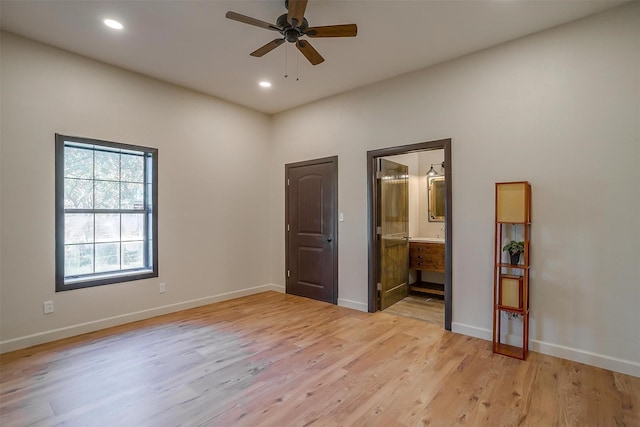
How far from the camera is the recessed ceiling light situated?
2.82 metres

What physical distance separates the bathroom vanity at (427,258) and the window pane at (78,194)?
178 inches

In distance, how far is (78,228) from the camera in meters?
3.48

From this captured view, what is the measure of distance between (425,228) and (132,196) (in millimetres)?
4688

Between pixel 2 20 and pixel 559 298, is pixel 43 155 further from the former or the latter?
pixel 559 298

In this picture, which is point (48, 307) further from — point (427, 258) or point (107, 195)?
point (427, 258)

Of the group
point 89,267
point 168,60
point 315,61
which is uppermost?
point 168,60

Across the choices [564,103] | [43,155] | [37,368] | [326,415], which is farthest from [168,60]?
[564,103]

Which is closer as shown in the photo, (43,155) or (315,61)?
(315,61)

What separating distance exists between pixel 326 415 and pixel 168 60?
12.7 ft

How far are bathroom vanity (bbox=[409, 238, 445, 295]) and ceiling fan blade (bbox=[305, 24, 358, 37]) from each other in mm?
3438

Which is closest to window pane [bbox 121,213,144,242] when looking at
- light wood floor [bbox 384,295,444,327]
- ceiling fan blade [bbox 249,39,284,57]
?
ceiling fan blade [bbox 249,39,284,57]

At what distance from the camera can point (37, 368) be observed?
2648 mm

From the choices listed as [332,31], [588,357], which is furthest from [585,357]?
[332,31]

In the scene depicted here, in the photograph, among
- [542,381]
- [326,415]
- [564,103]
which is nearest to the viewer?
[326,415]
